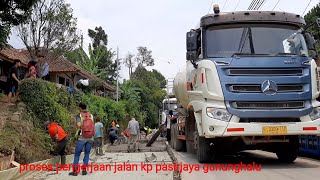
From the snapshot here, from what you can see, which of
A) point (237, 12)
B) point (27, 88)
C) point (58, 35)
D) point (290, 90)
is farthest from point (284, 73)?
A: point (58, 35)

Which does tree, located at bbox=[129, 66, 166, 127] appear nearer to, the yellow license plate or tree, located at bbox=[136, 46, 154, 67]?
tree, located at bbox=[136, 46, 154, 67]

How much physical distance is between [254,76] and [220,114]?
43.0 inches

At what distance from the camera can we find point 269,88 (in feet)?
29.4

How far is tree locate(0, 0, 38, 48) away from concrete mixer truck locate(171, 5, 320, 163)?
236 inches

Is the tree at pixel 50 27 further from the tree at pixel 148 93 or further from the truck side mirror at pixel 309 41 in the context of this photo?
the tree at pixel 148 93

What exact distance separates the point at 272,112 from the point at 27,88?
315 inches

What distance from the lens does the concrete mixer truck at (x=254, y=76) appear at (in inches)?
352

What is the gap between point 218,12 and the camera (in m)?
9.69

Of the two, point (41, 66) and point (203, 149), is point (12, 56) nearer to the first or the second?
point (41, 66)

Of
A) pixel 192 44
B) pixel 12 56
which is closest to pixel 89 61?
pixel 12 56

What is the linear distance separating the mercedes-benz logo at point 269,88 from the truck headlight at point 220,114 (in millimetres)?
919

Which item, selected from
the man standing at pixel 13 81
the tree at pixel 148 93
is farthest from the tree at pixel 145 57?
the man standing at pixel 13 81

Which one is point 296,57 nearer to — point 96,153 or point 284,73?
point 284,73

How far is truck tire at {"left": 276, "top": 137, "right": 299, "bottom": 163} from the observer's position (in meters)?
10.3
